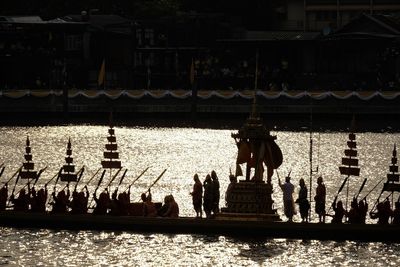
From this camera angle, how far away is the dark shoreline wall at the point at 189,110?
143000mm

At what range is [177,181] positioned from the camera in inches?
3853

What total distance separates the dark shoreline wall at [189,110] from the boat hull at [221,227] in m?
68.7

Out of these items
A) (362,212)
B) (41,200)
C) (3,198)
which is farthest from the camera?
(3,198)

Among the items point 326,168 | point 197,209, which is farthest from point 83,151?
point 197,209

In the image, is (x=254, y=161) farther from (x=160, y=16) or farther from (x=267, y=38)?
(x=160, y=16)

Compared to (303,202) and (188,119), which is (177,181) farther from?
(188,119)

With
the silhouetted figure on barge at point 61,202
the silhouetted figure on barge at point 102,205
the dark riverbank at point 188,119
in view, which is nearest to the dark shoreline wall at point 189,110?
the dark riverbank at point 188,119

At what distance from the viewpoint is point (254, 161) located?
7206 centimetres

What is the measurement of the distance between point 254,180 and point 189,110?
7265 cm

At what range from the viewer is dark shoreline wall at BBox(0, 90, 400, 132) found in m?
143

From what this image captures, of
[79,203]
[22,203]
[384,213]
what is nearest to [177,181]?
[22,203]

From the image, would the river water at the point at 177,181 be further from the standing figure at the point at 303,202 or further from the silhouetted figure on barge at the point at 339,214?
the standing figure at the point at 303,202

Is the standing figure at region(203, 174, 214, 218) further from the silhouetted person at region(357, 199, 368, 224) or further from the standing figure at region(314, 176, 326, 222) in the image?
the silhouetted person at region(357, 199, 368, 224)

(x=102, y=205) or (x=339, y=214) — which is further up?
(x=102, y=205)
